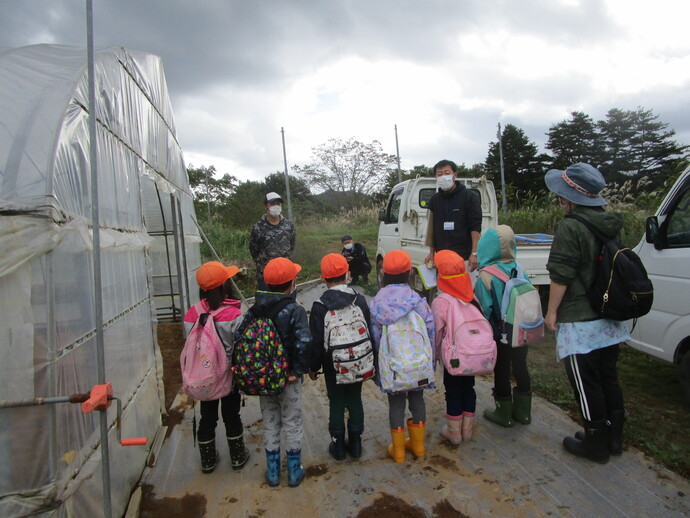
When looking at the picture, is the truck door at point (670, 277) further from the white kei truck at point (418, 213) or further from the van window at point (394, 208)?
the van window at point (394, 208)

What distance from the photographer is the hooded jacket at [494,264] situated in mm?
3244

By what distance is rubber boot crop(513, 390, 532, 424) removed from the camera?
336 centimetres

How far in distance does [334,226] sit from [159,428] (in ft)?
61.9

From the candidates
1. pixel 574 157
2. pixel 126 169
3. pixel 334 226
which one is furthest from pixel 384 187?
pixel 126 169

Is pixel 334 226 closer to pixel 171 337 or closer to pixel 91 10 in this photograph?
pixel 171 337

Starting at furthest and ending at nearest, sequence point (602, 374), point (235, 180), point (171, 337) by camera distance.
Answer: point (235, 180), point (171, 337), point (602, 374)

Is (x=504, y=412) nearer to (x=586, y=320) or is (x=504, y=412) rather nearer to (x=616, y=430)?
(x=616, y=430)

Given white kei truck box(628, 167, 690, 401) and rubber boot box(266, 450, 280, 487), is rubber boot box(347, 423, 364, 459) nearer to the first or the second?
rubber boot box(266, 450, 280, 487)

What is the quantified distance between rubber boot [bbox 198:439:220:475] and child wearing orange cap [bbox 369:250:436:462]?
1.25 meters

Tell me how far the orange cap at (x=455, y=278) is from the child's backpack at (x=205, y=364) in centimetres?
160

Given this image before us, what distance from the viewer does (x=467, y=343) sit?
9.47 ft

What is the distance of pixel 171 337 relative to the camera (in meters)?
6.41

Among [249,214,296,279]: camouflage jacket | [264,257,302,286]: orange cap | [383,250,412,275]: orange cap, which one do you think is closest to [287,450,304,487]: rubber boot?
[264,257,302,286]: orange cap

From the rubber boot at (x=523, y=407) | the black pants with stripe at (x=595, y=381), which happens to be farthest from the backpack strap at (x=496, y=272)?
the rubber boot at (x=523, y=407)
